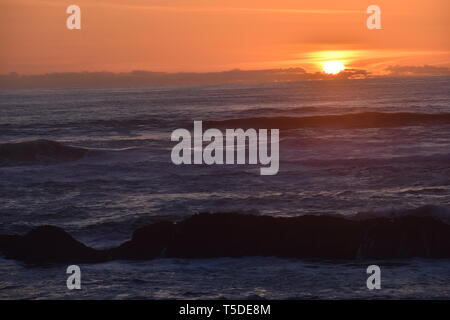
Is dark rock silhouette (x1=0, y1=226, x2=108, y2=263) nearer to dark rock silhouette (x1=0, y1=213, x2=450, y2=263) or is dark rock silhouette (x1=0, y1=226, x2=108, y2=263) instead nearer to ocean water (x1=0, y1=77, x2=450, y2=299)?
dark rock silhouette (x1=0, y1=213, x2=450, y2=263)

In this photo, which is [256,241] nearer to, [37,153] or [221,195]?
[221,195]

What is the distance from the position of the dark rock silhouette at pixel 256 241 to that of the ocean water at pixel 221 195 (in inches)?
15.8

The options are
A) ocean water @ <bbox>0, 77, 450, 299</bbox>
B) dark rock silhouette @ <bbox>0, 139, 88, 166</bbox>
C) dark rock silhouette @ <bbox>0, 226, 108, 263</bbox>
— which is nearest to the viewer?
ocean water @ <bbox>0, 77, 450, 299</bbox>

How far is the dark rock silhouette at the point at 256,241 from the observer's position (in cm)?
1217

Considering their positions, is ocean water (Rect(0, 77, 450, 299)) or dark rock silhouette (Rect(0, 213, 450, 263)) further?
dark rock silhouette (Rect(0, 213, 450, 263))

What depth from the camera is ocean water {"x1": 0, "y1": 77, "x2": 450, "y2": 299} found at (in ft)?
35.0

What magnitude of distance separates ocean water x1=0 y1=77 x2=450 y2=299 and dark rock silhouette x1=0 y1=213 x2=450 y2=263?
0.40 meters

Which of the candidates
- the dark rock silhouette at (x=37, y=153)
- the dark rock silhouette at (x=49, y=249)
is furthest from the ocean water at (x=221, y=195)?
the dark rock silhouette at (x=37, y=153)

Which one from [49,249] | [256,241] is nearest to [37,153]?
[49,249]

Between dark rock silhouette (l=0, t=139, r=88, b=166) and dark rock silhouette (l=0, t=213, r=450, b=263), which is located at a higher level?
dark rock silhouette (l=0, t=139, r=88, b=166)

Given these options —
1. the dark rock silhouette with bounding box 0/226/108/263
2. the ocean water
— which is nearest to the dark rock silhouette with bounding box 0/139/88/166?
the ocean water

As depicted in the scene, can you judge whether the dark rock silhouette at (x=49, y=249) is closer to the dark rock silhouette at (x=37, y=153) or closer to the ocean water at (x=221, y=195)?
the ocean water at (x=221, y=195)

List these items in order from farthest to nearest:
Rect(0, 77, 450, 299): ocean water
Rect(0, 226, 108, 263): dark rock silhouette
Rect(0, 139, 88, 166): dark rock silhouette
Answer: Rect(0, 139, 88, 166): dark rock silhouette → Rect(0, 226, 108, 263): dark rock silhouette → Rect(0, 77, 450, 299): ocean water
